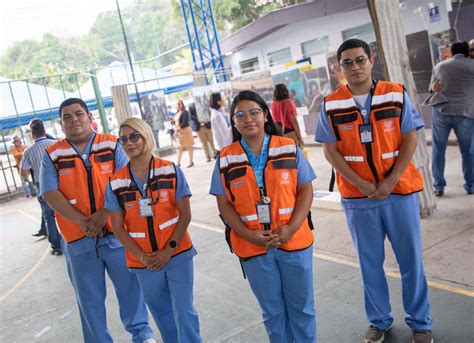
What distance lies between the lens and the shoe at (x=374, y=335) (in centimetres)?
345

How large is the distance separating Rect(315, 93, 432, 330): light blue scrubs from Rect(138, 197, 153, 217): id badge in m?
1.18

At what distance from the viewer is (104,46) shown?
185 ft

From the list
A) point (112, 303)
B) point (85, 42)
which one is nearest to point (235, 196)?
point (112, 303)

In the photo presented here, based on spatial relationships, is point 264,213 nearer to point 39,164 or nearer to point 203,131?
point 39,164

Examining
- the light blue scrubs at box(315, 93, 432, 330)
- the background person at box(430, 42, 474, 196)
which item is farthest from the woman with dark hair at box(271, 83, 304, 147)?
the light blue scrubs at box(315, 93, 432, 330)

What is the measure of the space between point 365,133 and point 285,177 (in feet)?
2.14

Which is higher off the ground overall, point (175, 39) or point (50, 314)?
point (175, 39)

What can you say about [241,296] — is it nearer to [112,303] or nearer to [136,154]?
[112,303]

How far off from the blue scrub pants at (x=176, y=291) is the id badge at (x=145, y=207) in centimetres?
33

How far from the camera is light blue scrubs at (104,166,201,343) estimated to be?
331 centimetres

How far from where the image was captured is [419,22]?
1107 centimetres

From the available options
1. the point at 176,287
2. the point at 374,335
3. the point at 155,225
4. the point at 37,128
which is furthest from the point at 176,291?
the point at 37,128

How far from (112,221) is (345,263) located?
2.63 metres

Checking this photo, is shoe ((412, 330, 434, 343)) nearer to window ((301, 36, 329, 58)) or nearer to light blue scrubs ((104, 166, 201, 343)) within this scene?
light blue scrubs ((104, 166, 201, 343))
